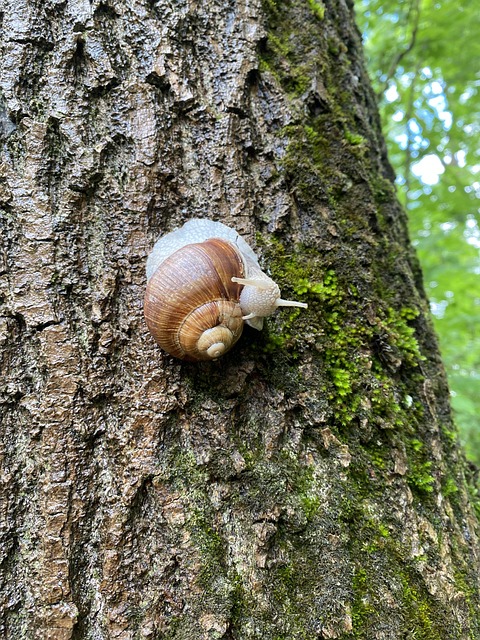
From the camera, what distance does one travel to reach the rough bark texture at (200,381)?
114 cm

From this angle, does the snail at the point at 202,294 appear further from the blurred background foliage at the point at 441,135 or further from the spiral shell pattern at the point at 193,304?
the blurred background foliage at the point at 441,135

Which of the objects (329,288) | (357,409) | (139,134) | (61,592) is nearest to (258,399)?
(357,409)

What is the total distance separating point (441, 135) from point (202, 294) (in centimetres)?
570

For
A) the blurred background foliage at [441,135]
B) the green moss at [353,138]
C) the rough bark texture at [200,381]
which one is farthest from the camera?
the blurred background foliage at [441,135]

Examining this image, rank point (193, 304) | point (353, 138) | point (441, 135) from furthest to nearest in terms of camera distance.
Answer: point (441, 135) < point (353, 138) < point (193, 304)

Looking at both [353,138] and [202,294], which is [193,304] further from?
[353,138]

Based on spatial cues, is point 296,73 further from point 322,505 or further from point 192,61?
point 322,505

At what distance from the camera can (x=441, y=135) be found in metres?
5.51

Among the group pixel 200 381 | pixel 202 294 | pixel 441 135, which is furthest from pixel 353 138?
pixel 441 135

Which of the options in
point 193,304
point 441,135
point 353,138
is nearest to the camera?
point 193,304

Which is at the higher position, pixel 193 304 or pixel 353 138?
pixel 353 138

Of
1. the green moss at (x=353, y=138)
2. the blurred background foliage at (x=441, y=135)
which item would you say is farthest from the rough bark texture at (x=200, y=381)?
the blurred background foliage at (x=441, y=135)

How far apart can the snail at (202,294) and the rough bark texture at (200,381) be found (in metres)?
0.09

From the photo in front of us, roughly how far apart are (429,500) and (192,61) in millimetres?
1805
